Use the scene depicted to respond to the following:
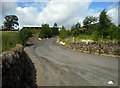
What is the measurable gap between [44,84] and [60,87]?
1.54 metres

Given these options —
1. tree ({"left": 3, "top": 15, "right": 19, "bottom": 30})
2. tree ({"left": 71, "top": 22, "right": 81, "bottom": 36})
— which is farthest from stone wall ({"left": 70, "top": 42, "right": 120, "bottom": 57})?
tree ({"left": 3, "top": 15, "right": 19, "bottom": 30})

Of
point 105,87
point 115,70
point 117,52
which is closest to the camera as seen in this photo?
point 105,87

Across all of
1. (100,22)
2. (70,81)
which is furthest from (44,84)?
(100,22)

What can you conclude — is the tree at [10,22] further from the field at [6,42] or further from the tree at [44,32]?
the field at [6,42]

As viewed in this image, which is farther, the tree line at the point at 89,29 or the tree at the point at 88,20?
the tree at the point at 88,20

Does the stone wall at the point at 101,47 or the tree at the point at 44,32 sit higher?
the tree at the point at 44,32

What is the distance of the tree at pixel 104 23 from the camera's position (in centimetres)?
5266

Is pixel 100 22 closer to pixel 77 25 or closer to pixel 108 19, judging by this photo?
pixel 108 19

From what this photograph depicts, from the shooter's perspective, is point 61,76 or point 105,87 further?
point 61,76

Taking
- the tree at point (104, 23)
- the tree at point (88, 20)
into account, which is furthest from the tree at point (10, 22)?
the tree at point (104, 23)

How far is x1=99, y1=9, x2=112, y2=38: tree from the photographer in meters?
52.7

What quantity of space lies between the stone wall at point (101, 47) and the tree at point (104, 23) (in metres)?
9.86

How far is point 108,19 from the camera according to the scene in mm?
53844

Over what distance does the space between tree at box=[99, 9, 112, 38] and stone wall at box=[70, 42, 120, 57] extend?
32.3 ft
